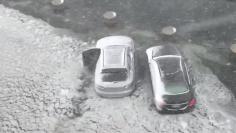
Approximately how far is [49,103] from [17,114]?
1267 millimetres

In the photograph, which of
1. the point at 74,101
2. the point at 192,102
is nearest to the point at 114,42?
the point at 74,101

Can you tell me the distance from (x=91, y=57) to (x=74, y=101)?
6.84 ft

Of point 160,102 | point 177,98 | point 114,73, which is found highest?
point 114,73

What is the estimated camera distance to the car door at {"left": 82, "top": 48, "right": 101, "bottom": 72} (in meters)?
13.0

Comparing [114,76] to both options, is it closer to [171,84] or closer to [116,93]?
[116,93]

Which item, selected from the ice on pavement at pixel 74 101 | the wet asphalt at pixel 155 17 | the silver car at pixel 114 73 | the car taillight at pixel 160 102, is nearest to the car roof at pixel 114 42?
the silver car at pixel 114 73

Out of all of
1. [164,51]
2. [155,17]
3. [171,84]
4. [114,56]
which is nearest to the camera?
[171,84]

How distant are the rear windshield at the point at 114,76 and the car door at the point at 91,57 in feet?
4.73

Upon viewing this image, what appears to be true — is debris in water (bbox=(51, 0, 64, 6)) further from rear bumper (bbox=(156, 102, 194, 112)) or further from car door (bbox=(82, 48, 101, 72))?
rear bumper (bbox=(156, 102, 194, 112))

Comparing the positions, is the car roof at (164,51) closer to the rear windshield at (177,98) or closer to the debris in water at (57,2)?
the rear windshield at (177,98)

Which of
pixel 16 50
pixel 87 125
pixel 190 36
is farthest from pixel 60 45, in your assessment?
pixel 190 36

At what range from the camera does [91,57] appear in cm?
1310

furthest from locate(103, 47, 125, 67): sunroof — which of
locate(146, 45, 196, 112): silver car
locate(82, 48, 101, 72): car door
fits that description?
locate(146, 45, 196, 112): silver car

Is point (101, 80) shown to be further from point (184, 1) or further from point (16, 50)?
point (184, 1)
